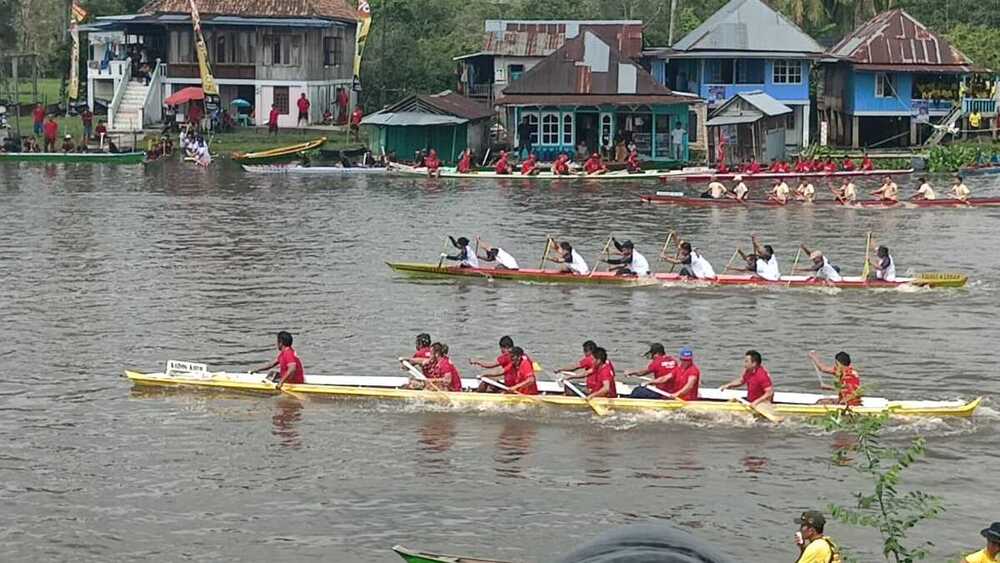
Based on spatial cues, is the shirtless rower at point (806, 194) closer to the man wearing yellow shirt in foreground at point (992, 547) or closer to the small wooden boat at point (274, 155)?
the small wooden boat at point (274, 155)

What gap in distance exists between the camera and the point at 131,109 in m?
61.8

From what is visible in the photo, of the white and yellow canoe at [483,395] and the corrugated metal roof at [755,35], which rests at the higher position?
the corrugated metal roof at [755,35]

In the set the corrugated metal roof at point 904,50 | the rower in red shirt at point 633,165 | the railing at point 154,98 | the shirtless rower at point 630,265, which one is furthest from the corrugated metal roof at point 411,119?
the shirtless rower at point 630,265

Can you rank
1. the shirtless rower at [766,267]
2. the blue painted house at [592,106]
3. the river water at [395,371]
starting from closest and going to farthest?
the river water at [395,371], the shirtless rower at [766,267], the blue painted house at [592,106]

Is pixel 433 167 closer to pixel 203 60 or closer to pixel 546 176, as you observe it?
pixel 546 176

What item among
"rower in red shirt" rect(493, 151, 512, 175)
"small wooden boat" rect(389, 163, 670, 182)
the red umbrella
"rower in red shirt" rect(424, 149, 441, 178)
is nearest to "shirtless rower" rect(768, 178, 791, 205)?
"small wooden boat" rect(389, 163, 670, 182)

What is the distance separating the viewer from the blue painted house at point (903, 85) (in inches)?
2336

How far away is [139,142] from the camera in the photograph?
195 ft

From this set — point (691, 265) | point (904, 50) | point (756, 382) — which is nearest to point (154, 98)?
point (904, 50)

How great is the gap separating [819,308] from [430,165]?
2508cm

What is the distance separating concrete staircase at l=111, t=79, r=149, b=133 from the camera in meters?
61.2

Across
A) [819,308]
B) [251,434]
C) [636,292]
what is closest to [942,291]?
[819,308]

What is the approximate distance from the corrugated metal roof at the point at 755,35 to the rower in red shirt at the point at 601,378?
40.0 metres

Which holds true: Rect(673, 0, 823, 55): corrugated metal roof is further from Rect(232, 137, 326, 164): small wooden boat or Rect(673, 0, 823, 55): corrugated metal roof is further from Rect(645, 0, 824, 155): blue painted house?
Rect(232, 137, 326, 164): small wooden boat
